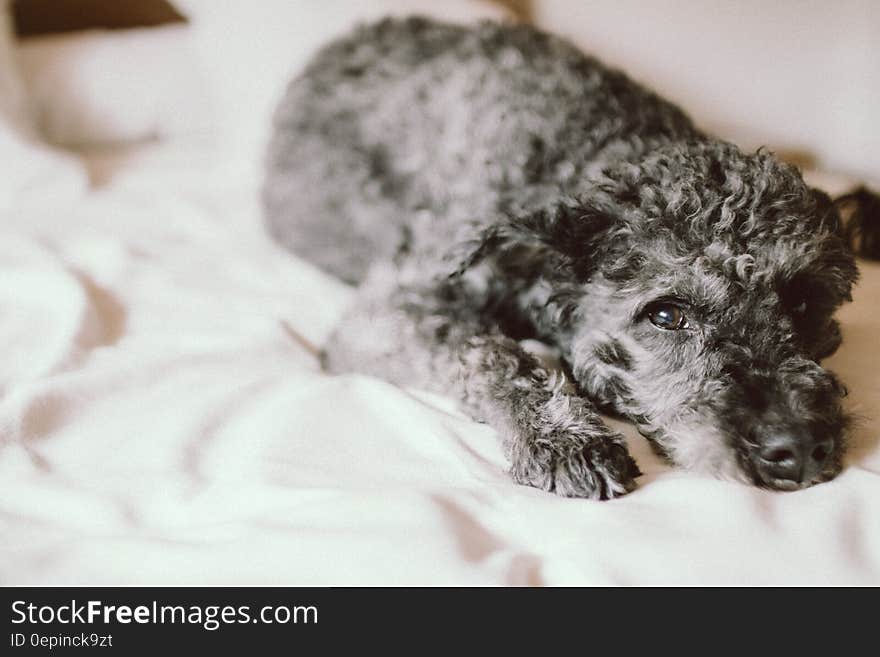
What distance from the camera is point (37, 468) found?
1275 mm

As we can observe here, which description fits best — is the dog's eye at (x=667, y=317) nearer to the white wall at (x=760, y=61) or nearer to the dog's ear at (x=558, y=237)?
the dog's ear at (x=558, y=237)

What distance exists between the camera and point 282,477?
1243 millimetres

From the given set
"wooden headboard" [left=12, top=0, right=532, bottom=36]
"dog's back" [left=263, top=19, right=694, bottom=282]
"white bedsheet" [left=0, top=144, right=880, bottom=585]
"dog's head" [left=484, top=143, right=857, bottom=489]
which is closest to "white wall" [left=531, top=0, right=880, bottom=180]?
"wooden headboard" [left=12, top=0, right=532, bottom=36]

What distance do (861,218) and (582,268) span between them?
2.77 ft

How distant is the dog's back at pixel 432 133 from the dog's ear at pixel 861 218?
47cm

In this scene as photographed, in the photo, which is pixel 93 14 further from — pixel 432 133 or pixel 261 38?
pixel 432 133

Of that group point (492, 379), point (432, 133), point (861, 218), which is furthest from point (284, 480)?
point (861, 218)

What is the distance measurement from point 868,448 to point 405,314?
0.94 meters

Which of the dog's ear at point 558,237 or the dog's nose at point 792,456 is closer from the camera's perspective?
the dog's nose at point 792,456

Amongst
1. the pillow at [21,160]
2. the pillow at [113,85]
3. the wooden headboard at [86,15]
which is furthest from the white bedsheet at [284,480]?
the wooden headboard at [86,15]

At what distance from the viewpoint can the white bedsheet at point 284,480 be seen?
101 cm

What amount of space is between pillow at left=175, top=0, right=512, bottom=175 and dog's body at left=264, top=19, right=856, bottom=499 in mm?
530
